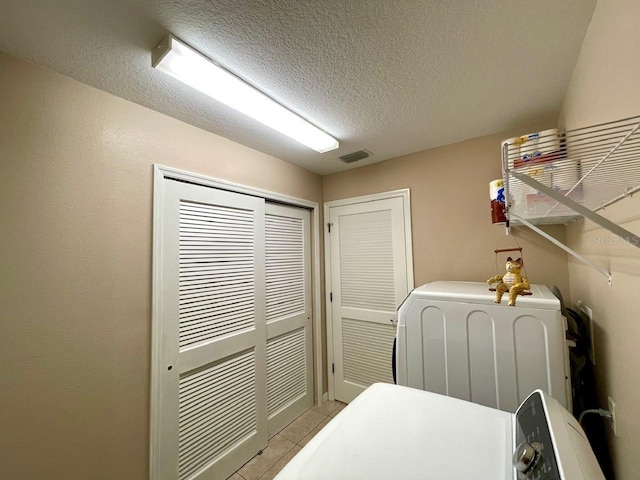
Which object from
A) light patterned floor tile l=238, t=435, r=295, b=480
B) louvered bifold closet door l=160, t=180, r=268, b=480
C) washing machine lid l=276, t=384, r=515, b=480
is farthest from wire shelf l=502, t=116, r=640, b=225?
light patterned floor tile l=238, t=435, r=295, b=480

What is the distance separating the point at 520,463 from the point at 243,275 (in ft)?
5.94

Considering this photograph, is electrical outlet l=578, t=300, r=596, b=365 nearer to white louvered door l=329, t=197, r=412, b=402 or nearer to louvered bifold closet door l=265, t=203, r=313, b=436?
white louvered door l=329, t=197, r=412, b=402

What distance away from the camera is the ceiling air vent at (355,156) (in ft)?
7.39

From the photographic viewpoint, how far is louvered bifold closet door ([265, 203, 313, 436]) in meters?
2.28

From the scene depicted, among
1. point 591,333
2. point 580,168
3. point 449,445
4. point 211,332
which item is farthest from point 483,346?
point 211,332

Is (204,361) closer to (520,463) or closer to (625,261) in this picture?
(520,463)

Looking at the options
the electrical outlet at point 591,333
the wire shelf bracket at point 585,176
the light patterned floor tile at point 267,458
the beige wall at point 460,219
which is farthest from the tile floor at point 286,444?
the wire shelf bracket at point 585,176

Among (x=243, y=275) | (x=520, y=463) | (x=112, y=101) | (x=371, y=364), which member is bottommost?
(x=371, y=364)

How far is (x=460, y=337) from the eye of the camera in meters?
1.35

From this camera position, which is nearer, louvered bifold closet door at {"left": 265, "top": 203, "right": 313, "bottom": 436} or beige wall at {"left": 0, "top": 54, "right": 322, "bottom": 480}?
beige wall at {"left": 0, "top": 54, "right": 322, "bottom": 480}

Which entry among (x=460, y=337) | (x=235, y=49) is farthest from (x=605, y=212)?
(x=235, y=49)

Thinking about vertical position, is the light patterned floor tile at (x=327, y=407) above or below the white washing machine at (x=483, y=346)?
below

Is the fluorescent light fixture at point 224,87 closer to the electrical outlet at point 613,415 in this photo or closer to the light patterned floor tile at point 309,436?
the electrical outlet at point 613,415

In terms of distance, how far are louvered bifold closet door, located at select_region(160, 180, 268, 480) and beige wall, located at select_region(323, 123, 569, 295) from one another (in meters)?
1.37
